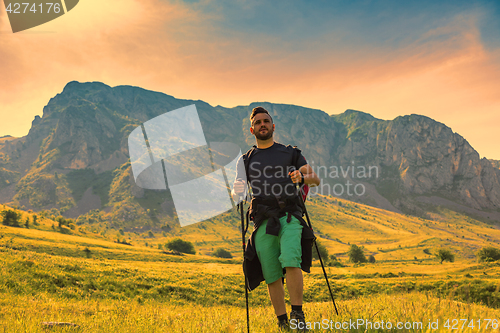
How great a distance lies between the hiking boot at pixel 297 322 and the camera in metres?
3.93

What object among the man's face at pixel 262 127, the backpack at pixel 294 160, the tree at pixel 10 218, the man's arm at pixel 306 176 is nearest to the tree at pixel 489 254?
the backpack at pixel 294 160

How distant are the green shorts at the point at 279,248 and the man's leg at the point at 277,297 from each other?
0.37 ft

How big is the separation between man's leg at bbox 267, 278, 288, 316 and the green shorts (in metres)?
0.11

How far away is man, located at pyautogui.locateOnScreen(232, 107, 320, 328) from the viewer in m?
4.43

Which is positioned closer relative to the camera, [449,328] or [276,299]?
[449,328]

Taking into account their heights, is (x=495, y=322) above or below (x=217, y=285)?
above

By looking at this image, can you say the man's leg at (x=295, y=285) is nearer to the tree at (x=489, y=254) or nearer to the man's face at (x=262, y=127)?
the man's face at (x=262, y=127)

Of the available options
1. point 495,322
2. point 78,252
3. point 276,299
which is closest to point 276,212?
point 276,299

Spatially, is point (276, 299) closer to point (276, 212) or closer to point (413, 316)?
point (276, 212)

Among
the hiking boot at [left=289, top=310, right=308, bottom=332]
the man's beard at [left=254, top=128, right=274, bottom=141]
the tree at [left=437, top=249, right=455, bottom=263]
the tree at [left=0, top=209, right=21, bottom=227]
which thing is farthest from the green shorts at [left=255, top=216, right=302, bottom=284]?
the tree at [left=0, top=209, right=21, bottom=227]

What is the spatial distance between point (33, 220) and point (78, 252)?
91.8 metres

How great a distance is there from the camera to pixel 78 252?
62.1 meters

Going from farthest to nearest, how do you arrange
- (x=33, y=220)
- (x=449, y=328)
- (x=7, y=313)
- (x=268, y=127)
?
(x=33, y=220) → (x=7, y=313) → (x=268, y=127) → (x=449, y=328)

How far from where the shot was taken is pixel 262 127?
5230mm
